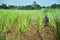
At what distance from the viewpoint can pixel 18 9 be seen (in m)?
0.97

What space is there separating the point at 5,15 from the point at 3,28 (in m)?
0.09

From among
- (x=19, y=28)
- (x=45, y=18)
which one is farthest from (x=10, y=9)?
(x=45, y=18)

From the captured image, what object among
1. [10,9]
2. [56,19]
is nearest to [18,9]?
[10,9]

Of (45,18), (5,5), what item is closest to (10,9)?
(5,5)

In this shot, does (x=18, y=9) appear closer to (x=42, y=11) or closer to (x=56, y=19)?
(x=42, y=11)

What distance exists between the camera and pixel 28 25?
0.95 meters

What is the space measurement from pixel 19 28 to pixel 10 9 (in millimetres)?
151

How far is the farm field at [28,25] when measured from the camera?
3.03ft

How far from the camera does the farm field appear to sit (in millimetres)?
923

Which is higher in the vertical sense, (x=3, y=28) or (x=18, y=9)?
(x=18, y=9)

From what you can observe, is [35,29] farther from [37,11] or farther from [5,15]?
[5,15]

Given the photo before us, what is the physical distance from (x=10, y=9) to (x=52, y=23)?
0.31 m

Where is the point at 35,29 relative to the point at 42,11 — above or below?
below

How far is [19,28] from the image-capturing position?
940mm
